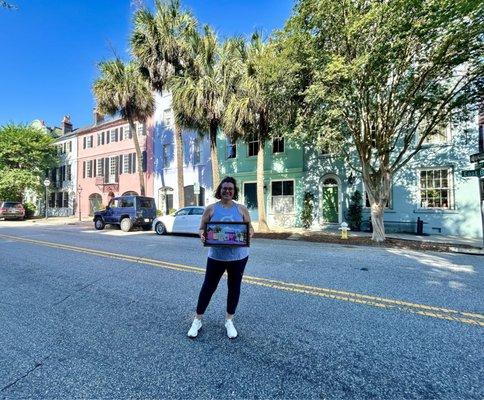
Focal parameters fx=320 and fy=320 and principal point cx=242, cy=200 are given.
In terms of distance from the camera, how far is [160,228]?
51.2 feet

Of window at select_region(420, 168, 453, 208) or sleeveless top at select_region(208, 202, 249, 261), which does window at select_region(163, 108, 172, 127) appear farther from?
sleeveless top at select_region(208, 202, 249, 261)

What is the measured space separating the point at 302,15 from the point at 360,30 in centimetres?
192

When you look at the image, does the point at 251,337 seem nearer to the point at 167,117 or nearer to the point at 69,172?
the point at 167,117

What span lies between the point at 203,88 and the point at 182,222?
6.51m

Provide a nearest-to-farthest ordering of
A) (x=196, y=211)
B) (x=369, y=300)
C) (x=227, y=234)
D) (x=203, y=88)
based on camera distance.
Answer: (x=227, y=234), (x=369, y=300), (x=196, y=211), (x=203, y=88)

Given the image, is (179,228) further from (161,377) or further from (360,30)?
(161,377)

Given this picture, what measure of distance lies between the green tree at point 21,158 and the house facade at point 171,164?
47.2 ft

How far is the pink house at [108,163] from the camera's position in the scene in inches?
1115

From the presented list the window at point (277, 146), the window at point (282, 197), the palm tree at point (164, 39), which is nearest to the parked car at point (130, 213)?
the palm tree at point (164, 39)

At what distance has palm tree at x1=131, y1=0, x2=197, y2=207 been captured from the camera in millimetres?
17078

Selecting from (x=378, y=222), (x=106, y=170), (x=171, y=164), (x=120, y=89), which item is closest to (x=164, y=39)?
(x=120, y=89)

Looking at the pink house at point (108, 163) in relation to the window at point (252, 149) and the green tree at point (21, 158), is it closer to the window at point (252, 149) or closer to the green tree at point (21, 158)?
the green tree at point (21, 158)

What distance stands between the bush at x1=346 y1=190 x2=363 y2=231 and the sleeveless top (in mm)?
14371

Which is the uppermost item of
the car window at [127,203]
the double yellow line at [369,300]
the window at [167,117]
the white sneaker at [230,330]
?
the window at [167,117]
